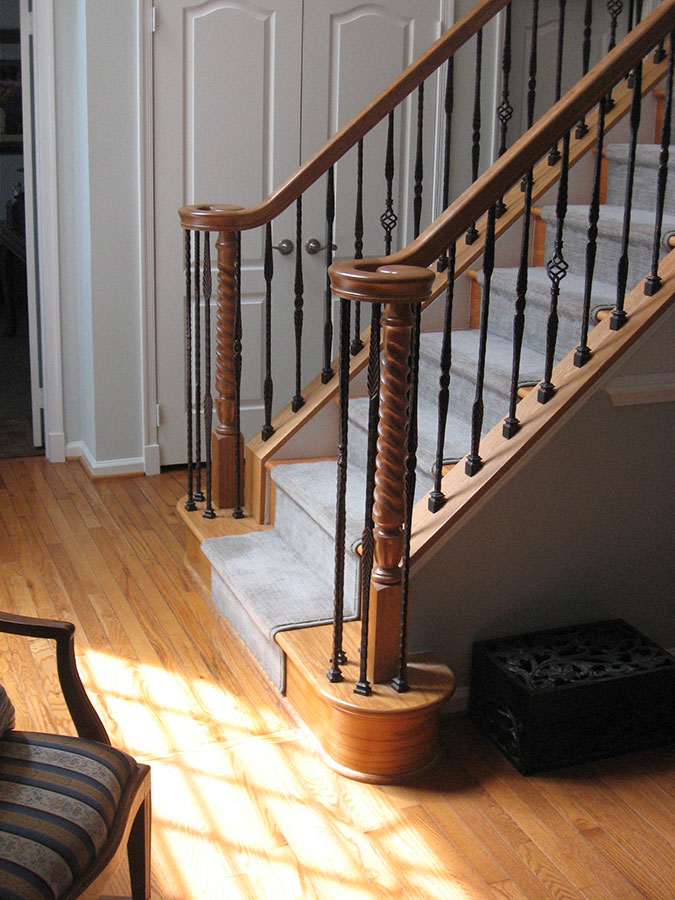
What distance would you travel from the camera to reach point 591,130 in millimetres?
3809

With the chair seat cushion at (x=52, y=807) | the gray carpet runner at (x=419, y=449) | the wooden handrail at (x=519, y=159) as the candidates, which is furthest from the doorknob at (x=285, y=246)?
the chair seat cushion at (x=52, y=807)

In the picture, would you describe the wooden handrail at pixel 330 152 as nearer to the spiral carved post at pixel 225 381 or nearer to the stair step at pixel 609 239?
the spiral carved post at pixel 225 381

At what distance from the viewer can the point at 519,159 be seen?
8.36ft

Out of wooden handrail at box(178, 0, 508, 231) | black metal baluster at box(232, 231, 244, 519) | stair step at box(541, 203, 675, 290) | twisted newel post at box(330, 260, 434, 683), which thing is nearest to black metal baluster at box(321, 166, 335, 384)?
wooden handrail at box(178, 0, 508, 231)

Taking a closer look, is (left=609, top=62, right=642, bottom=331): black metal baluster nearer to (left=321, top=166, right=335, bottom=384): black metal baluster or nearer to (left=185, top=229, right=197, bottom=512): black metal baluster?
(left=321, top=166, right=335, bottom=384): black metal baluster

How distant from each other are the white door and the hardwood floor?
1602 millimetres

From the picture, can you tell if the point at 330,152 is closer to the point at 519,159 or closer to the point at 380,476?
the point at 519,159

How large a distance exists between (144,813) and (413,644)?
0.96 meters

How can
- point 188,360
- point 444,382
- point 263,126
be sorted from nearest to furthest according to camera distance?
point 444,382 → point 188,360 → point 263,126

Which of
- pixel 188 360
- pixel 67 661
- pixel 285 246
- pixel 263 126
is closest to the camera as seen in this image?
pixel 67 661

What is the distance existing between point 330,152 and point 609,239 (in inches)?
36.7

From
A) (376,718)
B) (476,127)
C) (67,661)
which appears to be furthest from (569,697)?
(476,127)

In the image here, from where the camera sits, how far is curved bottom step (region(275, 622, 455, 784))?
2582 mm

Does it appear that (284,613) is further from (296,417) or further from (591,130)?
(591,130)
